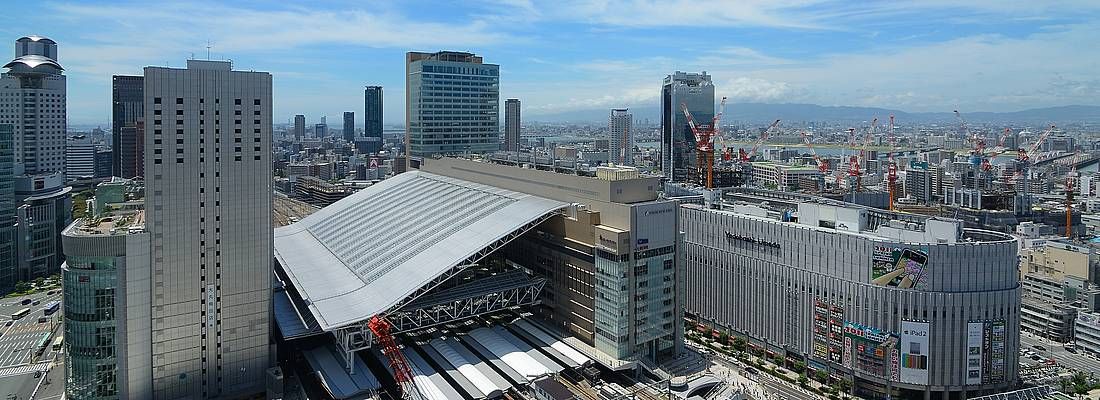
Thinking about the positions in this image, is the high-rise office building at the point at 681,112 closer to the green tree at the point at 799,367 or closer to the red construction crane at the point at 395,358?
the green tree at the point at 799,367

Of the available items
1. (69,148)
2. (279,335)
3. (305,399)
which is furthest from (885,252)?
(69,148)

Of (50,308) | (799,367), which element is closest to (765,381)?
(799,367)

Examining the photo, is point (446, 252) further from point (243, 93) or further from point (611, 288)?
point (243, 93)

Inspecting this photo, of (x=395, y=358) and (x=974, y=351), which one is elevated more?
(x=974, y=351)

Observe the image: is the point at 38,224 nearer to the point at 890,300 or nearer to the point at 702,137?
the point at 890,300

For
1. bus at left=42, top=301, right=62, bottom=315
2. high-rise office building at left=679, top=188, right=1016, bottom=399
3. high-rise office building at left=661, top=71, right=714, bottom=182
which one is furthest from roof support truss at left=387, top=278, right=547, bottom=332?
high-rise office building at left=661, top=71, right=714, bottom=182

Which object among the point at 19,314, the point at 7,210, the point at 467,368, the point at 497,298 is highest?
the point at 7,210

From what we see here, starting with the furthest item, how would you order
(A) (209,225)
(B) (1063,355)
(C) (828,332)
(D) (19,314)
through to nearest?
(D) (19,314), (B) (1063,355), (C) (828,332), (A) (209,225)
